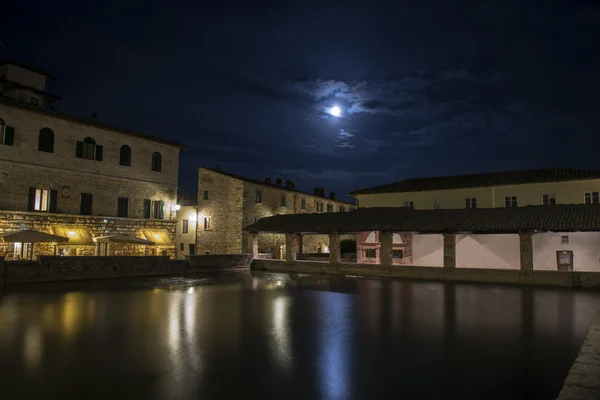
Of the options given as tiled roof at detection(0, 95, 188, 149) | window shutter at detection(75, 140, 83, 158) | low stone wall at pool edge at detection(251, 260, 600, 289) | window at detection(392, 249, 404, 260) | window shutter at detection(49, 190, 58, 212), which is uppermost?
tiled roof at detection(0, 95, 188, 149)

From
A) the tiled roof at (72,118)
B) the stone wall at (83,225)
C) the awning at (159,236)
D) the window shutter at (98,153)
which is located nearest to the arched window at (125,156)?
the tiled roof at (72,118)

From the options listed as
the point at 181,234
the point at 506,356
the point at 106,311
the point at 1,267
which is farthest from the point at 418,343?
the point at 181,234

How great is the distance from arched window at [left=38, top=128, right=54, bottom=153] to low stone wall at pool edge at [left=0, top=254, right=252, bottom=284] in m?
7.81

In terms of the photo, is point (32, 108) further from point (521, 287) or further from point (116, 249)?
point (521, 287)

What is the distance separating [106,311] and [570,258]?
82.1 feet

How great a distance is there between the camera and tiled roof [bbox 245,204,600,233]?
22.7 meters

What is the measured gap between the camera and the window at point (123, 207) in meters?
29.3

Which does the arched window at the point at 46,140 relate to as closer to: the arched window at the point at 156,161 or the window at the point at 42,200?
the window at the point at 42,200

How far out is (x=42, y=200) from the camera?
25.2m

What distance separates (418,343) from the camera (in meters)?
8.68

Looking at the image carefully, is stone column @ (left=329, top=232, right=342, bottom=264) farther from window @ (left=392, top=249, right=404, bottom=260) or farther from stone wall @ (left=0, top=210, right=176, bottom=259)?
stone wall @ (left=0, top=210, right=176, bottom=259)

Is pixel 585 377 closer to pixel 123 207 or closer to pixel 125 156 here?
pixel 123 207

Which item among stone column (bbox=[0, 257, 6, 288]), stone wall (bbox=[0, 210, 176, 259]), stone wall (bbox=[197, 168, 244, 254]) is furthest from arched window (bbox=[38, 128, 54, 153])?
stone wall (bbox=[197, 168, 244, 254])

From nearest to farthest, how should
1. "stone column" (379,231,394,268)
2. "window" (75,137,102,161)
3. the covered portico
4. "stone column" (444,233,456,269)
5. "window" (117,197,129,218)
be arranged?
the covered portico → "stone column" (444,233,456,269) → "stone column" (379,231,394,268) → "window" (75,137,102,161) → "window" (117,197,129,218)
